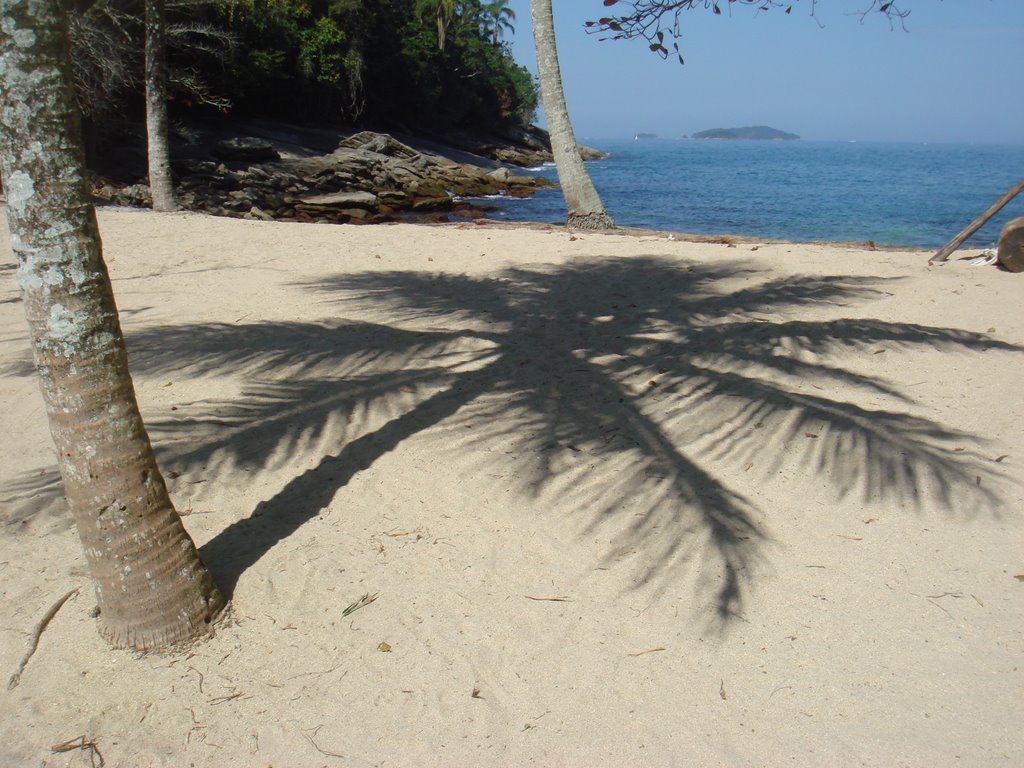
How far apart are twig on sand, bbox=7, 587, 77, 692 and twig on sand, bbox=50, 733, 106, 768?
395 mm

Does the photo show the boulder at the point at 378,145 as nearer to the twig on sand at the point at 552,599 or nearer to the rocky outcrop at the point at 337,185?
the rocky outcrop at the point at 337,185

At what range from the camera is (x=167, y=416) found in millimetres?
4973

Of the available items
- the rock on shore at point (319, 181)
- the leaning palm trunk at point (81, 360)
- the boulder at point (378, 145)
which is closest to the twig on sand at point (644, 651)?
the leaning palm trunk at point (81, 360)

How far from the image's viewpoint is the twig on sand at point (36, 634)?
298cm

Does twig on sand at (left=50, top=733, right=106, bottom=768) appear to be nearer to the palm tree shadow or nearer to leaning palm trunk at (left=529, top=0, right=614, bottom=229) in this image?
the palm tree shadow

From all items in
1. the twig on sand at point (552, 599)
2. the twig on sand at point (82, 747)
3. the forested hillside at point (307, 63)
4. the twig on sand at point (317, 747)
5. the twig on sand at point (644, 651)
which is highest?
the forested hillside at point (307, 63)

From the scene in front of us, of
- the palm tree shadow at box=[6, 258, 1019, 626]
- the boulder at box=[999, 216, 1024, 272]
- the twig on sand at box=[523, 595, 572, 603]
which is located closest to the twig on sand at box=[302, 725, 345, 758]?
the palm tree shadow at box=[6, 258, 1019, 626]

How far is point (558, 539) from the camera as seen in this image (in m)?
3.84

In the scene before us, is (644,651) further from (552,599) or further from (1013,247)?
(1013,247)

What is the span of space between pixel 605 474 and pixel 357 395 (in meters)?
1.75

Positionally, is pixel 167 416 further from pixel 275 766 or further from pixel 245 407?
pixel 275 766

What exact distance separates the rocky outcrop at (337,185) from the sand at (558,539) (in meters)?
12.9

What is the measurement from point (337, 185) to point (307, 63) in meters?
8.49

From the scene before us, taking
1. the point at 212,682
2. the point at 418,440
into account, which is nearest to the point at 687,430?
the point at 418,440
